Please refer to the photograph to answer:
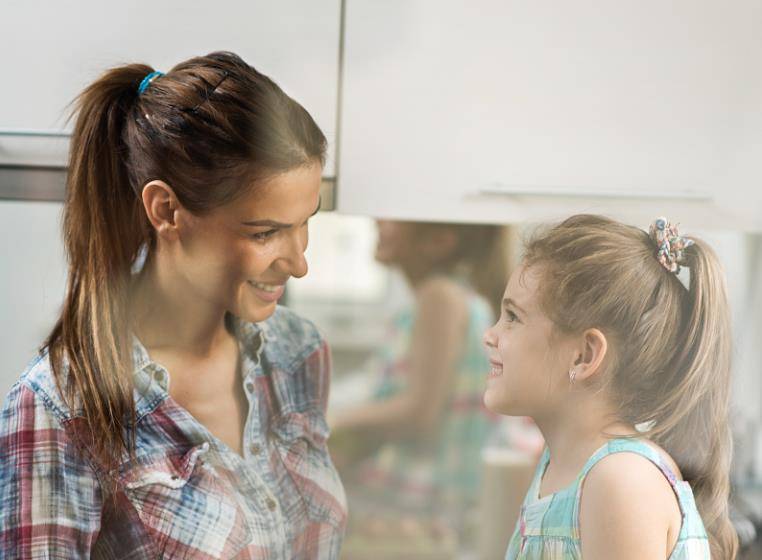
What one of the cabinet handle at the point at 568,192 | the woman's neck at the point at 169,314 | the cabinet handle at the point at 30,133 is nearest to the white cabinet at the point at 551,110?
the cabinet handle at the point at 568,192

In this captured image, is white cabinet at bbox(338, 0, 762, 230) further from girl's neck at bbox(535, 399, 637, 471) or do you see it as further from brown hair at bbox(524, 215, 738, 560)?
girl's neck at bbox(535, 399, 637, 471)

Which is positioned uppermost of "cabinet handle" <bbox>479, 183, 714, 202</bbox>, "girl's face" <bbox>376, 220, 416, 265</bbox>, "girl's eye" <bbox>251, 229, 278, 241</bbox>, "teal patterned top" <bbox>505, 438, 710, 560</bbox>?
"cabinet handle" <bbox>479, 183, 714, 202</bbox>

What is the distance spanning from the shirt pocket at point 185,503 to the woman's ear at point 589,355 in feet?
1.41

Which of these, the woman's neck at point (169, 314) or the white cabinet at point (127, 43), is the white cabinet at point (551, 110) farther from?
the woman's neck at point (169, 314)

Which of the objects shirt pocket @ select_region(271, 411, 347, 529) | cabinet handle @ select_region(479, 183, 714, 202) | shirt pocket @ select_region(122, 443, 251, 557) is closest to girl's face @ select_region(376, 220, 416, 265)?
cabinet handle @ select_region(479, 183, 714, 202)

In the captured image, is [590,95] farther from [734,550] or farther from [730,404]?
[734,550]

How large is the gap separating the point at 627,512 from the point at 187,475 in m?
0.49

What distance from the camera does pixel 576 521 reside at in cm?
96

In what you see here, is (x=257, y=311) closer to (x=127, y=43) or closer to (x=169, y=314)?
(x=169, y=314)

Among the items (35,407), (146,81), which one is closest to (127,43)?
(146,81)

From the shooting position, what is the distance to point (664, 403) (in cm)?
101

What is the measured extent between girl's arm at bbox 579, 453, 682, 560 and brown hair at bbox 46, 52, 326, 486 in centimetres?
49

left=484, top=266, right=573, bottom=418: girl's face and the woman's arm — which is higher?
left=484, top=266, right=573, bottom=418: girl's face

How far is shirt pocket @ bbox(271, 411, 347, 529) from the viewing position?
1069mm
